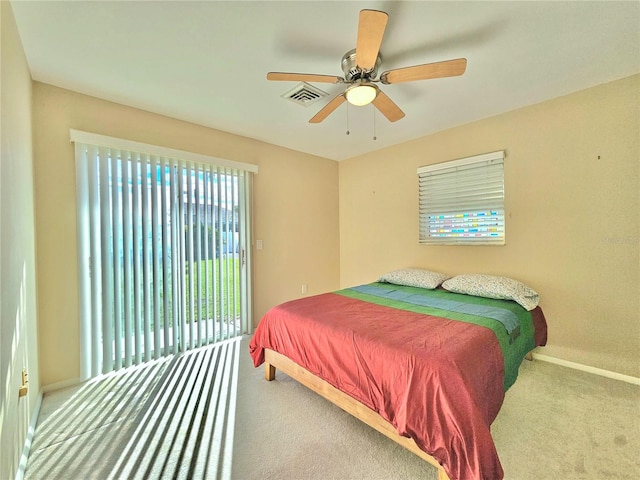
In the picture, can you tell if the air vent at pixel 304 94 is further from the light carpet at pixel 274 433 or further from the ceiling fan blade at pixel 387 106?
the light carpet at pixel 274 433

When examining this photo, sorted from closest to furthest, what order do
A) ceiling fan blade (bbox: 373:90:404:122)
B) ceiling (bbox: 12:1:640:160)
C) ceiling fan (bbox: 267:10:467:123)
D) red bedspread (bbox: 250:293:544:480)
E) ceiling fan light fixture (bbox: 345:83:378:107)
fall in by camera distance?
1. red bedspread (bbox: 250:293:544:480)
2. ceiling fan (bbox: 267:10:467:123)
3. ceiling (bbox: 12:1:640:160)
4. ceiling fan light fixture (bbox: 345:83:378:107)
5. ceiling fan blade (bbox: 373:90:404:122)

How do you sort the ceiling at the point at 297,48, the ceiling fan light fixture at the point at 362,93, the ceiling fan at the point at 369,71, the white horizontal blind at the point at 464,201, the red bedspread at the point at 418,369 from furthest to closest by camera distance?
the white horizontal blind at the point at 464,201, the ceiling fan light fixture at the point at 362,93, the ceiling at the point at 297,48, the ceiling fan at the point at 369,71, the red bedspread at the point at 418,369

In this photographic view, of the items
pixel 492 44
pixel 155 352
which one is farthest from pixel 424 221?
pixel 155 352

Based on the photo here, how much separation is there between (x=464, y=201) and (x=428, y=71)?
188cm

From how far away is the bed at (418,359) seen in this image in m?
1.18

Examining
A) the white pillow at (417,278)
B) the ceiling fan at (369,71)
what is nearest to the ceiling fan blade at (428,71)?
the ceiling fan at (369,71)

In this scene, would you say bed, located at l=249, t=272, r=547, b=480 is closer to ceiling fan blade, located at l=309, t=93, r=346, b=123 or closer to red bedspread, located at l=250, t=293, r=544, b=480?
red bedspread, located at l=250, t=293, r=544, b=480

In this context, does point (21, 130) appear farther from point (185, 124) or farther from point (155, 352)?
point (155, 352)

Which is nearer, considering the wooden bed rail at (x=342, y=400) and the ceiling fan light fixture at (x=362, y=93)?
the wooden bed rail at (x=342, y=400)

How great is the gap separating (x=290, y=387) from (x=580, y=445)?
6.12ft

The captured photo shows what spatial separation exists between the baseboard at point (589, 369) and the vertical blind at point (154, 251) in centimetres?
323

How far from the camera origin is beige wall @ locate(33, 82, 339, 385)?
7.09 ft

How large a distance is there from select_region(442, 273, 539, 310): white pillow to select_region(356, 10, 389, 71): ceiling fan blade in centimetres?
215

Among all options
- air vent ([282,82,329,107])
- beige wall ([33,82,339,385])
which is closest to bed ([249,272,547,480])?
beige wall ([33,82,339,385])
